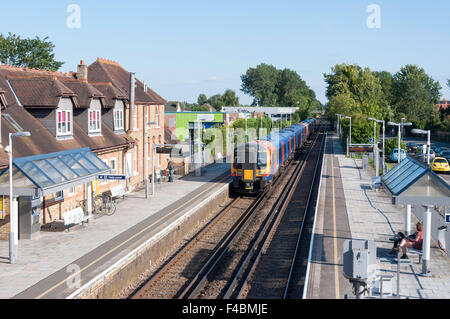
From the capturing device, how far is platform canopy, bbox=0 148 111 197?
15.2m

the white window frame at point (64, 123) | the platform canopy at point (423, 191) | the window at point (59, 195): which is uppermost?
the white window frame at point (64, 123)

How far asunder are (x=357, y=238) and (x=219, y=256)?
506 centimetres

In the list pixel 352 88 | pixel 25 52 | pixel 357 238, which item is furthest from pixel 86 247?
pixel 352 88

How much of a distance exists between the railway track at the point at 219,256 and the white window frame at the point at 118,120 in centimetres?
774

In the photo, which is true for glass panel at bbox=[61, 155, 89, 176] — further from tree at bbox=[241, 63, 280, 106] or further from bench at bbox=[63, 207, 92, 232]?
tree at bbox=[241, 63, 280, 106]

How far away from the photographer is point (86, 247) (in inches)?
628

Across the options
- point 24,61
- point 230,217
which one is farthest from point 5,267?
point 24,61

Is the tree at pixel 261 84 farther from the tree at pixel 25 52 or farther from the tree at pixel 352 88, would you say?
the tree at pixel 25 52

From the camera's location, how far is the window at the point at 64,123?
2069cm

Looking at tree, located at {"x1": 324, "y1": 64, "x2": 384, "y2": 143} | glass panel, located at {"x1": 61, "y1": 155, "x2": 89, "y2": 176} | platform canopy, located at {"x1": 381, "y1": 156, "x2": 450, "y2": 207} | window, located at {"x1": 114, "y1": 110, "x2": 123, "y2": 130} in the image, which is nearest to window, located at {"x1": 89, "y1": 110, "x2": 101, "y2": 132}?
window, located at {"x1": 114, "y1": 110, "x2": 123, "y2": 130}

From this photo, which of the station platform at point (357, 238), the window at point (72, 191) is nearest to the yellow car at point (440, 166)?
the station platform at point (357, 238)

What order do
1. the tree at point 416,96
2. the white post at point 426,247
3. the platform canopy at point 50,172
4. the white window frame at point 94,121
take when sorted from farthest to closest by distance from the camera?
the tree at point 416,96
the white window frame at point 94,121
the platform canopy at point 50,172
the white post at point 426,247

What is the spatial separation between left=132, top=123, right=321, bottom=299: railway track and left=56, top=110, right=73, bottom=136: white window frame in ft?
24.3

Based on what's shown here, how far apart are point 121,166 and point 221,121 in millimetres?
42965
